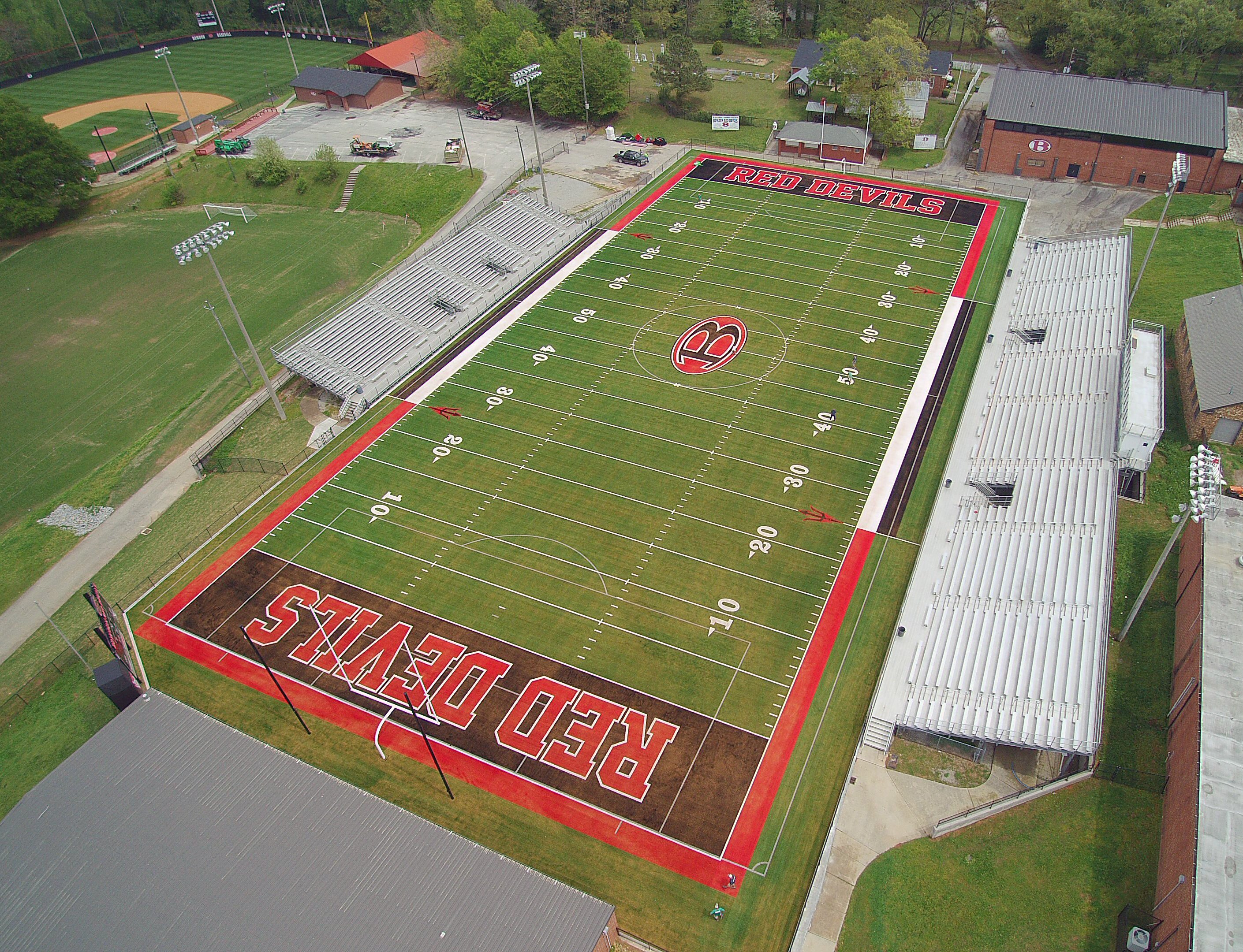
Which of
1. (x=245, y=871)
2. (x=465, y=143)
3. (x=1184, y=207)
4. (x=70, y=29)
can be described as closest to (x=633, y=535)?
(x=245, y=871)

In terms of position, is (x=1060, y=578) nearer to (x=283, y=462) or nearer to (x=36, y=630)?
(x=283, y=462)

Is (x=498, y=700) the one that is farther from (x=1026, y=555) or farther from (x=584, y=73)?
(x=584, y=73)

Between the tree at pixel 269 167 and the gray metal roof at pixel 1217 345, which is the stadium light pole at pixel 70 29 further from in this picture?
the gray metal roof at pixel 1217 345

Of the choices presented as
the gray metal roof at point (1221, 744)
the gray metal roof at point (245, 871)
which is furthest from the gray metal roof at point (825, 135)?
the gray metal roof at point (245, 871)

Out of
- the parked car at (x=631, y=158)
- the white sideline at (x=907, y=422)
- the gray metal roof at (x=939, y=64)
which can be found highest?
the gray metal roof at (x=939, y=64)

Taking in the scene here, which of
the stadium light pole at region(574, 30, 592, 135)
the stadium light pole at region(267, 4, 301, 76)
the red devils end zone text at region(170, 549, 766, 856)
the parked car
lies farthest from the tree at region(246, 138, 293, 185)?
the red devils end zone text at region(170, 549, 766, 856)

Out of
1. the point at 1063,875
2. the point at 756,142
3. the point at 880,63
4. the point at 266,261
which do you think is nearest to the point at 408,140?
the point at 266,261

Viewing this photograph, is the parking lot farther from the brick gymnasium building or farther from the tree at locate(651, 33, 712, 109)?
the brick gymnasium building
